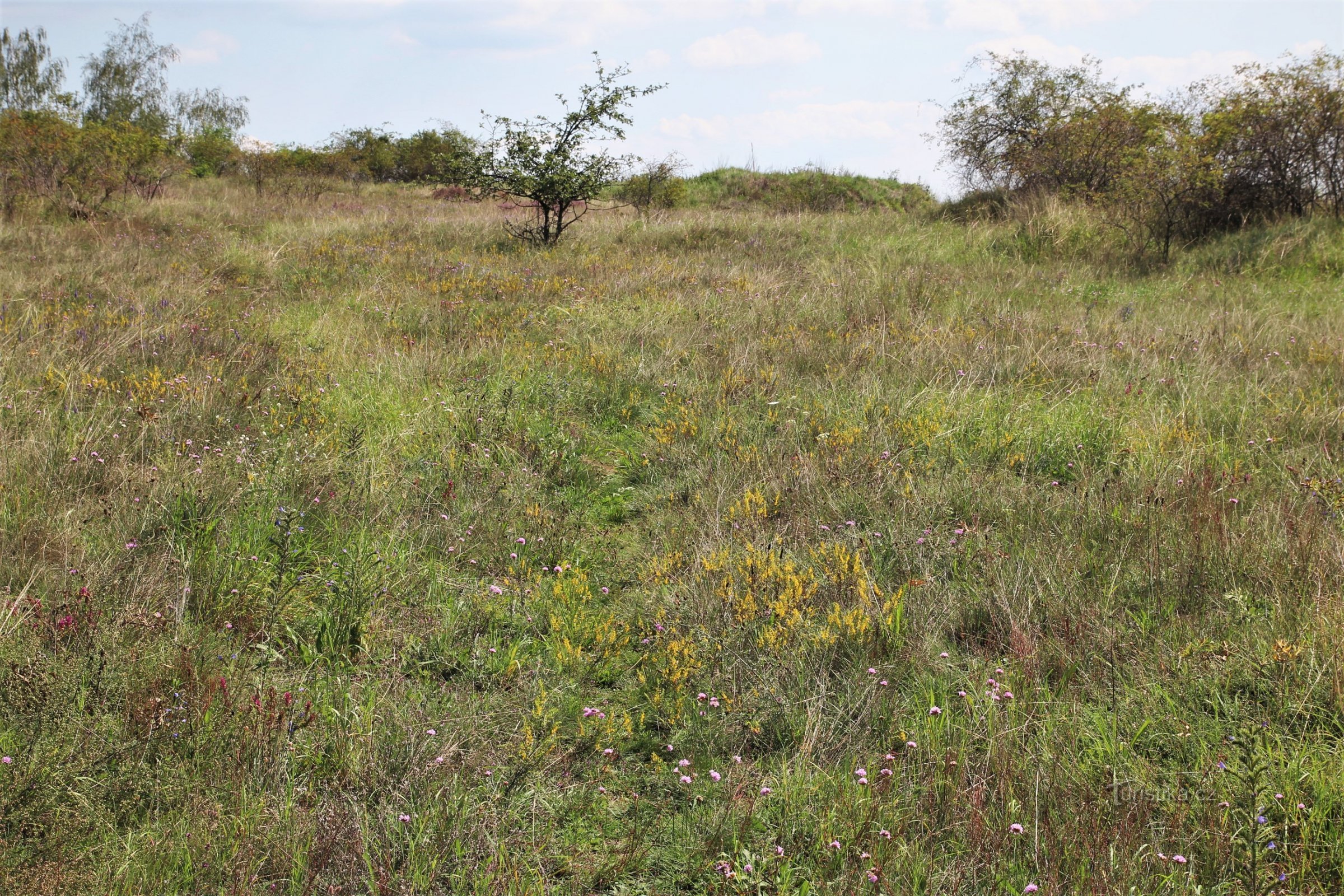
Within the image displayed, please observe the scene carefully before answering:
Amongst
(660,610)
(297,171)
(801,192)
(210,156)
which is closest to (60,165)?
(297,171)

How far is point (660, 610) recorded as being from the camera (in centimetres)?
296

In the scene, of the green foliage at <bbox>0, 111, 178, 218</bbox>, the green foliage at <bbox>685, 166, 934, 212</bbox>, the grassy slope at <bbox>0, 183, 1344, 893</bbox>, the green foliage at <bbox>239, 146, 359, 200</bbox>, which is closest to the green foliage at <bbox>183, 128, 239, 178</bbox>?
the green foliage at <bbox>239, 146, 359, 200</bbox>

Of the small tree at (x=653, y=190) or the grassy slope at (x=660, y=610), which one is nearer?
the grassy slope at (x=660, y=610)

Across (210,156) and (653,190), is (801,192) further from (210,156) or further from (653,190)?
(210,156)

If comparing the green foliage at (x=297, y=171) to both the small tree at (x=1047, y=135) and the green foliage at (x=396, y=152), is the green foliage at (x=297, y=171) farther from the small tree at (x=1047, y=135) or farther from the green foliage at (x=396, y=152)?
the small tree at (x=1047, y=135)

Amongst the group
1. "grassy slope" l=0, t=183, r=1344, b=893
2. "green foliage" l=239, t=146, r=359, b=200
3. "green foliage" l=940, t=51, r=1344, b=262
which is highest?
"green foliage" l=239, t=146, r=359, b=200

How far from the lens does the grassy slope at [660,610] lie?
6.25 feet

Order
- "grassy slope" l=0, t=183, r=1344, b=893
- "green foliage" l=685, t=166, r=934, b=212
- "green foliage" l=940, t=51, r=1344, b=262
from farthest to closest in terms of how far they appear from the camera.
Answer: "green foliage" l=685, t=166, r=934, b=212, "green foliage" l=940, t=51, r=1344, b=262, "grassy slope" l=0, t=183, r=1344, b=893

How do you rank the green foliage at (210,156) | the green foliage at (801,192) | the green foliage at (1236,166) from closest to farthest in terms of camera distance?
the green foliage at (1236,166) → the green foliage at (801,192) → the green foliage at (210,156)

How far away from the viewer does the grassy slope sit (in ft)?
6.25

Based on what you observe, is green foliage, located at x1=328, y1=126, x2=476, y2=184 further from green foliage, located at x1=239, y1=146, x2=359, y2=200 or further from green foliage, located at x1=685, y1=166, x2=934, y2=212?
green foliage, located at x1=685, y1=166, x2=934, y2=212

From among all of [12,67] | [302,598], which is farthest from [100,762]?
[12,67]

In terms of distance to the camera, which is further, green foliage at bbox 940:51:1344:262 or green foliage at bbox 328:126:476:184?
green foliage at bbox 328:126:476:184

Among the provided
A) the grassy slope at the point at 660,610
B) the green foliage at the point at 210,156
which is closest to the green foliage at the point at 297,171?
the green foliage at the point at 210,156
